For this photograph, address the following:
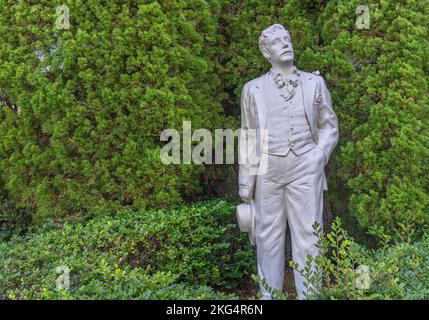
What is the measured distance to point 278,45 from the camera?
11.1 ft

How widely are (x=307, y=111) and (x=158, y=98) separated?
60.9 inches

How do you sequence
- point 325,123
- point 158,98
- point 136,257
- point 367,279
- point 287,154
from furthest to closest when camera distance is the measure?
point 158,98 → point 136,257 → point 325,123 → point 287,154 → point 367,279

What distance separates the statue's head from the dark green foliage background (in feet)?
3.26

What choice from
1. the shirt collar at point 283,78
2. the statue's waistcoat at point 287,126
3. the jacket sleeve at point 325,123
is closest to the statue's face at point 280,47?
the shirt collar at point 283,78

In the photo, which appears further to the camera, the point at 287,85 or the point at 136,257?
the point at 136,257

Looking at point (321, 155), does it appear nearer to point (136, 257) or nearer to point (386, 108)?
→ point (386, 108)

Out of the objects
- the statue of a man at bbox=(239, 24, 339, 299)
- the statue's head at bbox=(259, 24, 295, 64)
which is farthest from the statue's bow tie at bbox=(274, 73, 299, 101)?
the statue's head at bbox=(259, 24, 295, 64)

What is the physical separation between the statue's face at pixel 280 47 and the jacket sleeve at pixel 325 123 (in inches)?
14.3

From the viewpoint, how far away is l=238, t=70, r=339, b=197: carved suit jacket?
3.43 meters

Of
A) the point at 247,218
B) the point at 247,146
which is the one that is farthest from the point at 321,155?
the point at 247,218

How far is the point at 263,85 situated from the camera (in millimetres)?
3520

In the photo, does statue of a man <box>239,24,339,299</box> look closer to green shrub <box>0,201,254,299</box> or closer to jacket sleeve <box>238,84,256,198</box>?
jacket sleeve <box>238,84,256,198</box>

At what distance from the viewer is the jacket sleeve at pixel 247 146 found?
140 inches
